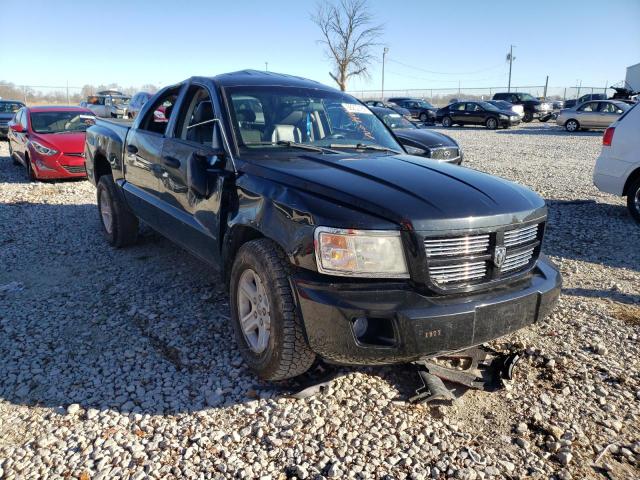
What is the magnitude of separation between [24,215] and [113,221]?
2.77 m

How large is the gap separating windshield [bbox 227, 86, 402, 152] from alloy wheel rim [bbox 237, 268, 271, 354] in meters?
0.92

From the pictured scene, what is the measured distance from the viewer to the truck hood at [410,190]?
8.11ft

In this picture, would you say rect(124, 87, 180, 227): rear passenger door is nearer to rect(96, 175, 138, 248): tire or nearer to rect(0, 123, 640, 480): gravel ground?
rect(96, 175, 138, 248): tire

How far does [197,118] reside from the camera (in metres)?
3.93

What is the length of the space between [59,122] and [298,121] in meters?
8.82

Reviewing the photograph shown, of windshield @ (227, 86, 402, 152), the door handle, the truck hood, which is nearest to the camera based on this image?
the truck hood

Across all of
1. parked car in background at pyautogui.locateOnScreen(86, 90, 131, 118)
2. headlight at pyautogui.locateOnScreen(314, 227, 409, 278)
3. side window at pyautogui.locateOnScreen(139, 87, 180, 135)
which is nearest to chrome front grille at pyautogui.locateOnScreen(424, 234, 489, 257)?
headlight at pyautogui.locateOnScreen(314, 227, 409, 278)

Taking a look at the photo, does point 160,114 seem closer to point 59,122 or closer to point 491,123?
point 59,122

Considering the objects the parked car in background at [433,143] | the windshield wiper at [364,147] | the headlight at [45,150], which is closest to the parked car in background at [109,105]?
the headlight at [45,150]

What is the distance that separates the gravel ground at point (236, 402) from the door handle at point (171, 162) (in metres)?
1.15

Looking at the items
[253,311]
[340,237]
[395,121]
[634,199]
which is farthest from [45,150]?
[634,199]

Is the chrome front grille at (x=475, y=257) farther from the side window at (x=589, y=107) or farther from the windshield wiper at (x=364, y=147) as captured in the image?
the side window at (x=589, y=107)

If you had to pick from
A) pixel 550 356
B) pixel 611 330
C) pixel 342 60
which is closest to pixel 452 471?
pixel 550 356

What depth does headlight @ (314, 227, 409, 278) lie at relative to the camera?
2.42 meters
